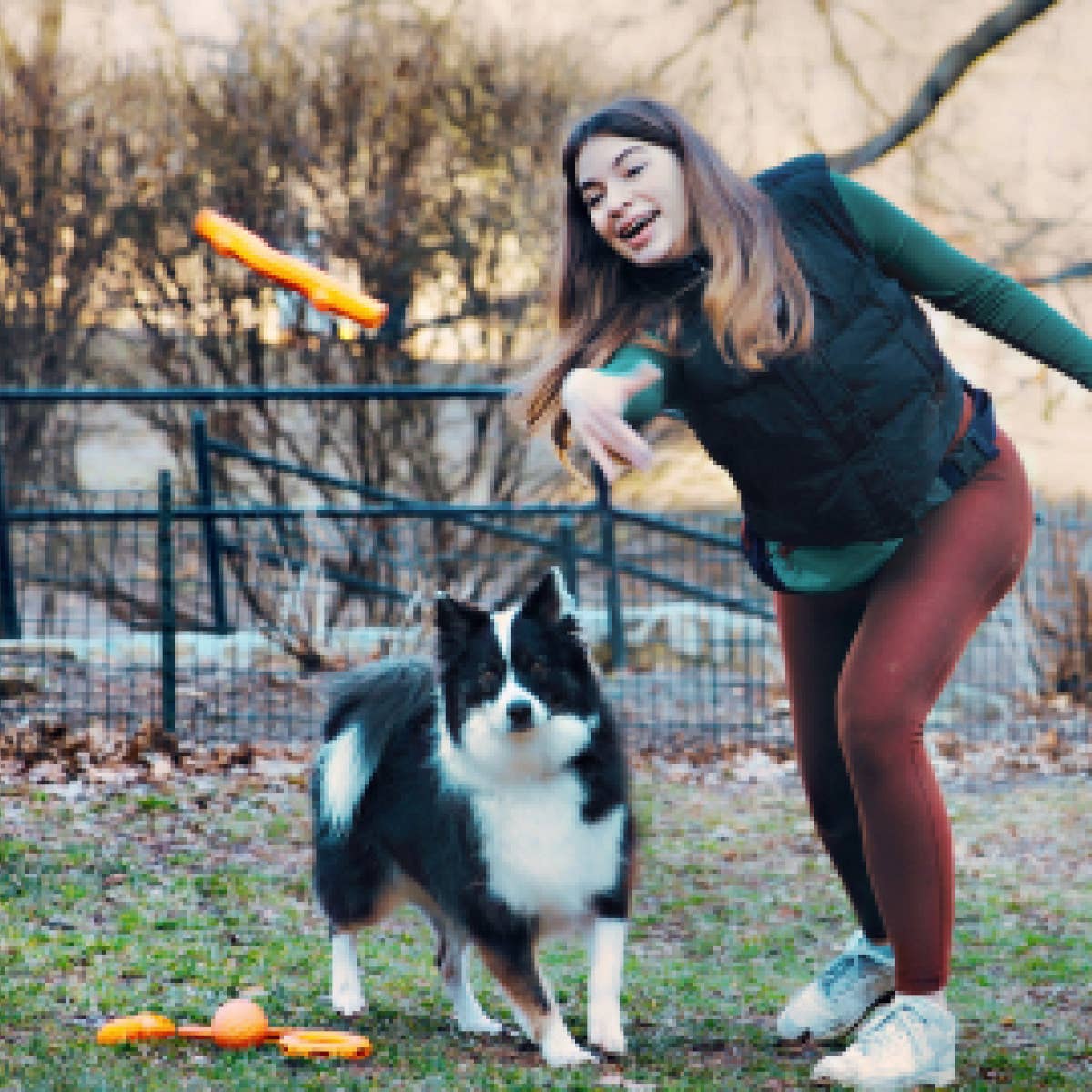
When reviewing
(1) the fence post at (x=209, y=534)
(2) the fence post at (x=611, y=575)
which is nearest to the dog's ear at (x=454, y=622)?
(2) the fence post at (x=611, y=575)

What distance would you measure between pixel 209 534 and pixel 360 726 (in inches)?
191

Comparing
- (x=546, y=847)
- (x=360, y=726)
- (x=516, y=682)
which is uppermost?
(x=516, y=682)

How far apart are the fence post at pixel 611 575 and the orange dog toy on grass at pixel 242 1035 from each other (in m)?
4.50

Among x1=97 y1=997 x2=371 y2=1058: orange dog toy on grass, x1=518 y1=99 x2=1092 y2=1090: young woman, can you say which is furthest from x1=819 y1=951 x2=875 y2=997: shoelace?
x1=97 y1=997 x2=371 y2=1058: orange dog toy on grass

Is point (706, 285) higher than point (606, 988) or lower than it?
higher

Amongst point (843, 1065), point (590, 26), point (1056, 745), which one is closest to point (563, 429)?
point (843, 1065)

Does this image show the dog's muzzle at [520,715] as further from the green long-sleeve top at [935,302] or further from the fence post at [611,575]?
the fence post at [611,575]

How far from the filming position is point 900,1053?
2762 millimetres

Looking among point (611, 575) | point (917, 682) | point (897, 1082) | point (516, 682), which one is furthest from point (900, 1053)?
point (611, 575)

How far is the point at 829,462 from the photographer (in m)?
2.64

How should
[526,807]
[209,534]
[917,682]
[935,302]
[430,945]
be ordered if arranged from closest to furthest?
[917,682] → [935,302] → [526,807] → [430,945] → [209,534]

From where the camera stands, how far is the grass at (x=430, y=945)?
304 centimetres

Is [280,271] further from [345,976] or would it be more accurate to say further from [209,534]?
[209,534]

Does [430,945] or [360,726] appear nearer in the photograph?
[360,726]
